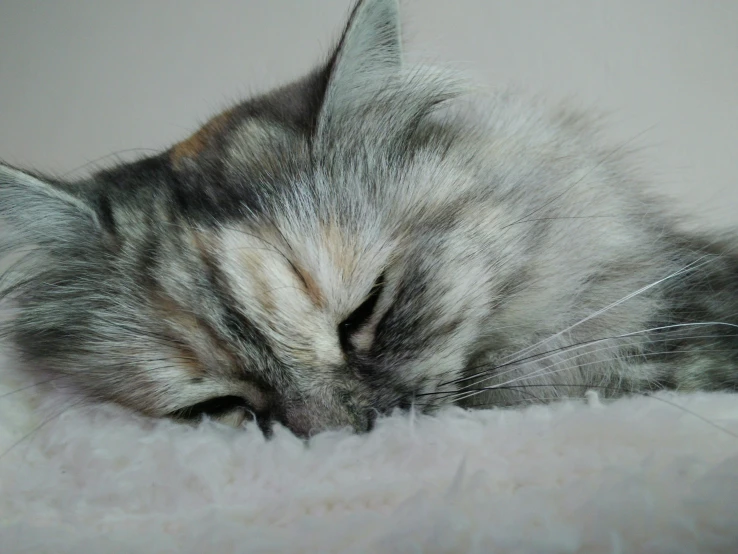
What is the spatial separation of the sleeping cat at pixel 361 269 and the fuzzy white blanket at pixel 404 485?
0.36 ft

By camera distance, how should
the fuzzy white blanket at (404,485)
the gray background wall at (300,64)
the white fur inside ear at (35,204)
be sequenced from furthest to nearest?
the gray background wall at (300,64)
the white fur inside ear at (35,204)
the fuzzy white blanket at (404,485)

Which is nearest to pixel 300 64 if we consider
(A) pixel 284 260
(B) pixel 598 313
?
(A) pixel 284 260

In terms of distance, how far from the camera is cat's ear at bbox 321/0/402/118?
2.88 feet

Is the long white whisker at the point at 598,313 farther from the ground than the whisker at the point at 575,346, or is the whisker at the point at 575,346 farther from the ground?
the long white whisker at the point at 598,313

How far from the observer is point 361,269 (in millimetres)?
831

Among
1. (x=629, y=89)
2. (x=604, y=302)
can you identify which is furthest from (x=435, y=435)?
(x=629, y=89)

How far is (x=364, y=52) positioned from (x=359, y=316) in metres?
0.43

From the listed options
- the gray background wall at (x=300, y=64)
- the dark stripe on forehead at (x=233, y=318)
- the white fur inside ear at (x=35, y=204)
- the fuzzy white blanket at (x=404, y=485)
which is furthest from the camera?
the gray background wall at (x=300, y=64)

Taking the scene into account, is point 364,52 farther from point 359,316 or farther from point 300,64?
point 300,64

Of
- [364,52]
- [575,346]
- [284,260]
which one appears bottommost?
[575,346]

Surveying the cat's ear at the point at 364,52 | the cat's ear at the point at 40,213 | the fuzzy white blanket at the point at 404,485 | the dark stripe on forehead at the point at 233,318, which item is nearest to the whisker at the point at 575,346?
the fuzzy white blanket at the point at 404,485

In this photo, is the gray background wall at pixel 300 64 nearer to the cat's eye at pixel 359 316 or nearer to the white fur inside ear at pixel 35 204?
the white fur inside ear at pixel 35 204

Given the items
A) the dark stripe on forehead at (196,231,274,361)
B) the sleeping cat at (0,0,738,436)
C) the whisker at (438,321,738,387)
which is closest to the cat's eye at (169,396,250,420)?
the sleeping cat at (0,0,738,436)

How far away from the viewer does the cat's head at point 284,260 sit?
32.0 inches
